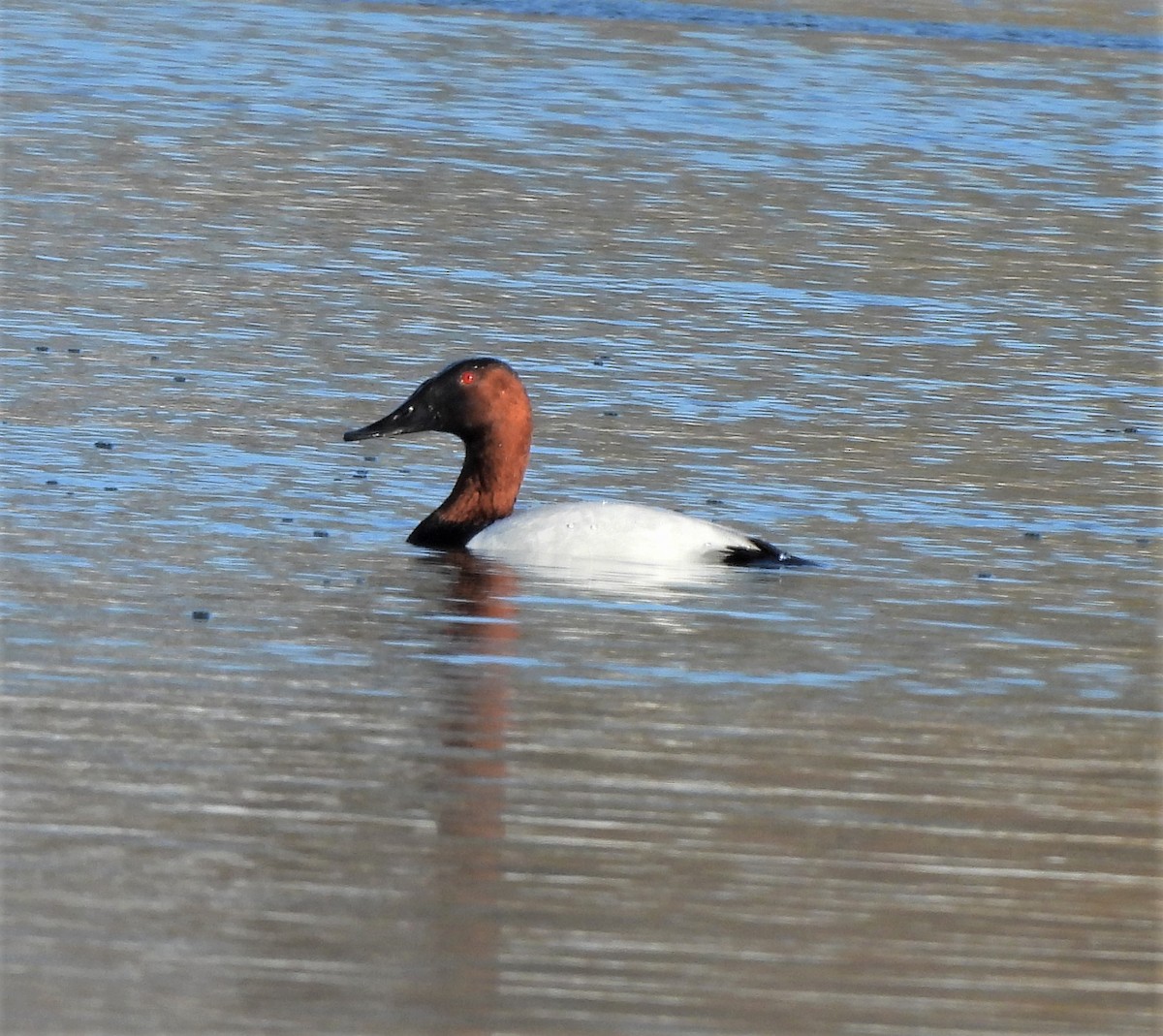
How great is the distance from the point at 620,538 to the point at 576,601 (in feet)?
2.05

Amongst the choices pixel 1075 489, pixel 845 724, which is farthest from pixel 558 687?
pixel 1075 489

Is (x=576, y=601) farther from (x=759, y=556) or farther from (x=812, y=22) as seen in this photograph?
(x=812, y=22)

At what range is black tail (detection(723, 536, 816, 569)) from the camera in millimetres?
10062

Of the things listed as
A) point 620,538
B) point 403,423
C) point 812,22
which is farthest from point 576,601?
point 812,22

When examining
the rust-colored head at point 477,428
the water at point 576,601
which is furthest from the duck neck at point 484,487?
the water at point 576,601

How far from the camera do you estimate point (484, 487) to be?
10.8 meters

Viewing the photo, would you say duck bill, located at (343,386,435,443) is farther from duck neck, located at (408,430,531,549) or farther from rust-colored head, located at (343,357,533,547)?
duck neck, located at (408,430,531,549)

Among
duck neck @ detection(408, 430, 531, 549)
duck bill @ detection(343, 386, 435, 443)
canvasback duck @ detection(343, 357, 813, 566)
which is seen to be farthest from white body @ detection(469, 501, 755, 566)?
duck bill @ detection(343, 386, 435, 443)

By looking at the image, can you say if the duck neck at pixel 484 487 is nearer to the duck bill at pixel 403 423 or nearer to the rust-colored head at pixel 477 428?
the rust-colored head at pixel 477 428

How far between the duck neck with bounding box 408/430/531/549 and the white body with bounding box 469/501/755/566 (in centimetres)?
38

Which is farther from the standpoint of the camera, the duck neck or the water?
the duck neck

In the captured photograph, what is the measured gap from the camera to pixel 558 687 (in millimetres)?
8148

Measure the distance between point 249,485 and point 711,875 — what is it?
5.11 m

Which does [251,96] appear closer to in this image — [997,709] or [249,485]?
[249,485]
